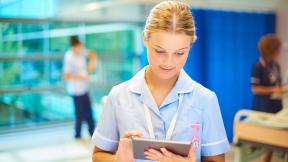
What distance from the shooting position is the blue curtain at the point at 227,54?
442 centimetres

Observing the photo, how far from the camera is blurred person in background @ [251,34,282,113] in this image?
3.32m

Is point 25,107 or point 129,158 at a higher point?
point 129,158

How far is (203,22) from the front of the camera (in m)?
4.39

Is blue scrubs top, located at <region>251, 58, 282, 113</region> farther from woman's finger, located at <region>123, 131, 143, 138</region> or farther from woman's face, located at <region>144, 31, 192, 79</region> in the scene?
woman's finger, located at <region>123, 131, 143, 138</region>

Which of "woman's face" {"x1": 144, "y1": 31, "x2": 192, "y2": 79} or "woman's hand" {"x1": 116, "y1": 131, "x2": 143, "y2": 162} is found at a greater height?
Answer: "woman's face" {"x1": 144, "y1": 31, "x2": 192, "y2": 79}

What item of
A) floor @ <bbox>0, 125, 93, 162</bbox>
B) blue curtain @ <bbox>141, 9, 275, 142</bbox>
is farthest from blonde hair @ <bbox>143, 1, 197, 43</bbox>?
blue curtain @ <bbox>141, 9, 275, 142</bbox>

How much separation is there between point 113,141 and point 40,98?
180 inches

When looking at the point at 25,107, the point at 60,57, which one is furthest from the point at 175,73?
the point at 25,107

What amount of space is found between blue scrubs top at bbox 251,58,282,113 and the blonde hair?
7.97ft

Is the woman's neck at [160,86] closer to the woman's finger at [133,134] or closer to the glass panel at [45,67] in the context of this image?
the woman's finger at [133,134]

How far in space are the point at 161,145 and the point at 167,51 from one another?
28cm

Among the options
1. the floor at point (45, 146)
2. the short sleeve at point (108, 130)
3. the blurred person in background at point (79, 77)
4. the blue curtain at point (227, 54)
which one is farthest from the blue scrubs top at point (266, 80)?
the short sleeve at point (108, 130)

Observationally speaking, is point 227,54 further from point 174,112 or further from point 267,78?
point 174,112

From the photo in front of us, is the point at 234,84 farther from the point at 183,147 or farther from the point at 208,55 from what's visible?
the point at 183,147
